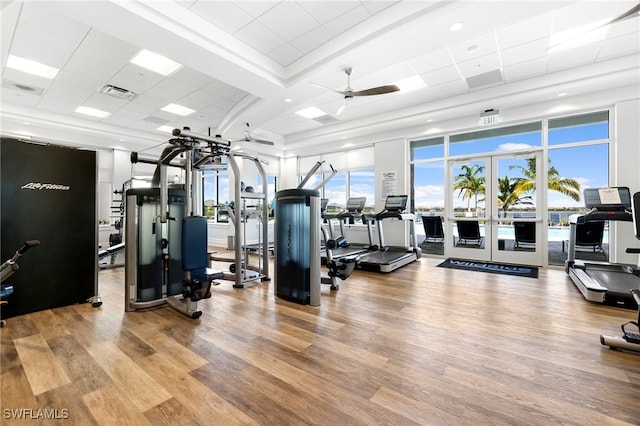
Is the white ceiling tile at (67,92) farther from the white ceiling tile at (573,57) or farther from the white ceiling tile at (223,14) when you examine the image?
the white ceiling tile at (573,57)

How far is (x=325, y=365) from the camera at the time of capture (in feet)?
6.87

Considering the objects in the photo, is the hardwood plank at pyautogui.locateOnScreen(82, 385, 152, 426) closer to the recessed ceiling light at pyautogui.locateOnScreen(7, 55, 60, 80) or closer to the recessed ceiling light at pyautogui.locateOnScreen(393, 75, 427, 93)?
the recessed ceiling light at pyautogui.locateOnScreen(7, 55, 60, 80)

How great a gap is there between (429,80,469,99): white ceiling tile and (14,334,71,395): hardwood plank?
654cm

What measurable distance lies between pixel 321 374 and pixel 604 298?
3761 millimetres

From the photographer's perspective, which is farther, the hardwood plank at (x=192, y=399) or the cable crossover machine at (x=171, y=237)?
the cable crossover machine at (x=171, y=237)

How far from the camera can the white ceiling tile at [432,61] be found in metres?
4.46

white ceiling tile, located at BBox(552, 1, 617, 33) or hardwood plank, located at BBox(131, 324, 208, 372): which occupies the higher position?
white ceiling tile, located at BBox(552, 1, 617, 33)

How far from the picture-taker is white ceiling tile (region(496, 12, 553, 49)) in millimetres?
3625

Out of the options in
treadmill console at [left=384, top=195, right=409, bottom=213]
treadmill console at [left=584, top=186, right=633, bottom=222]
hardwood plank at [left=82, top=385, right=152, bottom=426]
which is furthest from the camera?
treadmill console at [left=384, top=195, right=409, bottom=213]

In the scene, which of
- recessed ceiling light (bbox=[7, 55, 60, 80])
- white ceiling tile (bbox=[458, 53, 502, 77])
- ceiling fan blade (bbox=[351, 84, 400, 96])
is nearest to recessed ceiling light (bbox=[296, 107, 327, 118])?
ceiling fan blade (bbox=[351, 84, 400, 96])

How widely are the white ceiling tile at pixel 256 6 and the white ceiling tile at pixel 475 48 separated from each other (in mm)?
2723

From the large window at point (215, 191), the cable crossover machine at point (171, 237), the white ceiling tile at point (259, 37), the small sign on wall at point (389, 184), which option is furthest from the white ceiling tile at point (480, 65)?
the large window at point (215, 191)

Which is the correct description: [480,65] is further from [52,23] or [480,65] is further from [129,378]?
[52,23]

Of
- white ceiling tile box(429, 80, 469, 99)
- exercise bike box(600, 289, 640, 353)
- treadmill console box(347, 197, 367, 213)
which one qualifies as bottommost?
exercise bike box(600, 289, 640, 353)
